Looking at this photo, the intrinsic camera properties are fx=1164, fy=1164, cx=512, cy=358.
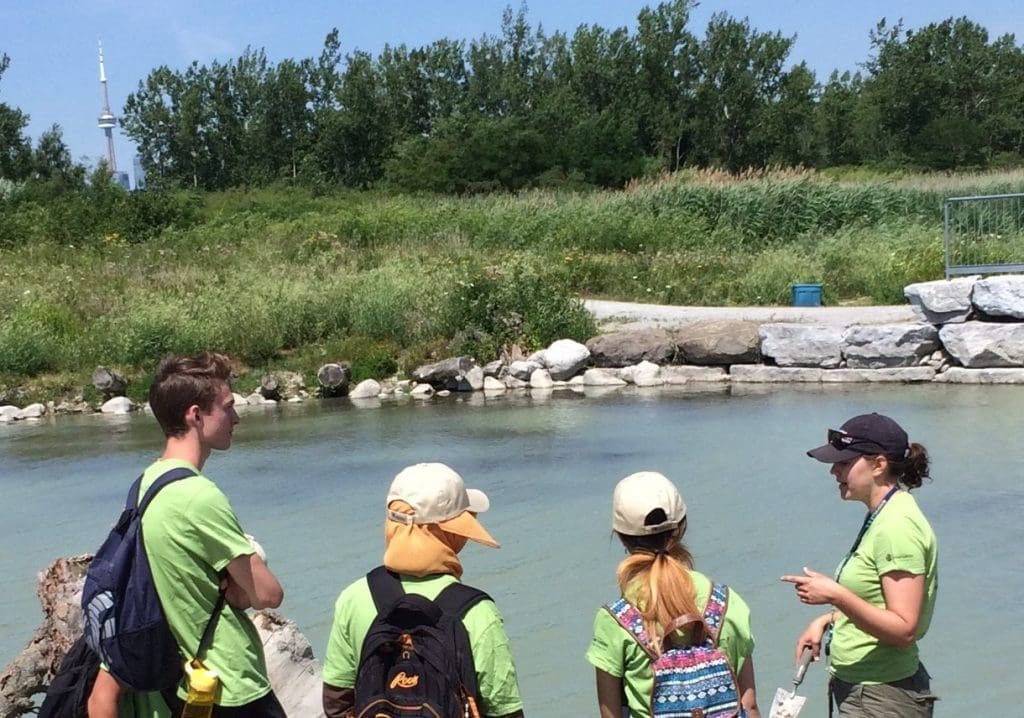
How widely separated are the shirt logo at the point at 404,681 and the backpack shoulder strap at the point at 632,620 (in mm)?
504

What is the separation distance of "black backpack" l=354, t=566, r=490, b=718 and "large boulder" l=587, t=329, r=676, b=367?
13990 millimetres

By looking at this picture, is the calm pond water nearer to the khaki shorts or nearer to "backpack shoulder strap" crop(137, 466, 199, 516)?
the khaki shorts

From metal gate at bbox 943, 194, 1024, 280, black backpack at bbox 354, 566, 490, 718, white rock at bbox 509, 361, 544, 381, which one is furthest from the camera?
metal gate at bbox 943, 194, 1024, 280

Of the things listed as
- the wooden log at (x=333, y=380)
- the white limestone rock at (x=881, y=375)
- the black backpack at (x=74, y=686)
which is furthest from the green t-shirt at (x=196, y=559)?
the wooden log at (x=333, y=380)

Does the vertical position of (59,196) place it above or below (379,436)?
above

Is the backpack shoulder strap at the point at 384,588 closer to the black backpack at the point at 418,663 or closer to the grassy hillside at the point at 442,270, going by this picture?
the black backpack at the point at 418,663

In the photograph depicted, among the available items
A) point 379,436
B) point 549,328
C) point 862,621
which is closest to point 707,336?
point 549,328

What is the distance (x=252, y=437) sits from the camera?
1359 cm

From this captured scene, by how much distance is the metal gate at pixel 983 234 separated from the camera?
55.4ft

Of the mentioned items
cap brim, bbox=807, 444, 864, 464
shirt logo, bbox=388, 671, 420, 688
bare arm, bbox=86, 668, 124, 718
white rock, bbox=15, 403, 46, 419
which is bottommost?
white rock, bbox=15, 403, 46, 419

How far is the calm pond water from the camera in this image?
645 cm

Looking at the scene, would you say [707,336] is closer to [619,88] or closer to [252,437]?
[252,437]

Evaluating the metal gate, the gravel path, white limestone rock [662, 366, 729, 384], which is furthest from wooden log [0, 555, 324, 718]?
the metal gate

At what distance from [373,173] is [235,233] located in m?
29.8
